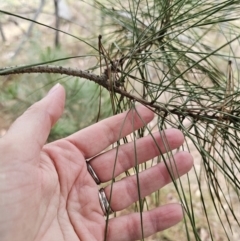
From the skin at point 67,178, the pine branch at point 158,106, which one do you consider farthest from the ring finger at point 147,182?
the pine branch at point 158,106

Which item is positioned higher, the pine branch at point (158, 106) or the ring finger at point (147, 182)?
the pine branch at point (158, 106)

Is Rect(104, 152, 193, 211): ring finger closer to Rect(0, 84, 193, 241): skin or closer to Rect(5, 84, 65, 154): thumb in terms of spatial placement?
Rect(0, 84, 193, 241): skin

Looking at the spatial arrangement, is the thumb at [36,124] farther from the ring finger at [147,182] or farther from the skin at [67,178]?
the ring finger at [147,182]

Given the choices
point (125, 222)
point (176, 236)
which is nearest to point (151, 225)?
point (125, 222)

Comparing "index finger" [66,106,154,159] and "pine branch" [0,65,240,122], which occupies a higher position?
"pine branch" [0,65,240,122]

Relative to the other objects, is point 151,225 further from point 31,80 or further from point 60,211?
point 31,80

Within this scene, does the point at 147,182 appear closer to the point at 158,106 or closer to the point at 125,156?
the point at 125,156

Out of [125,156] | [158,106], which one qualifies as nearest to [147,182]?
[125,156]

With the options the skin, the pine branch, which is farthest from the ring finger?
A: the pine branch
